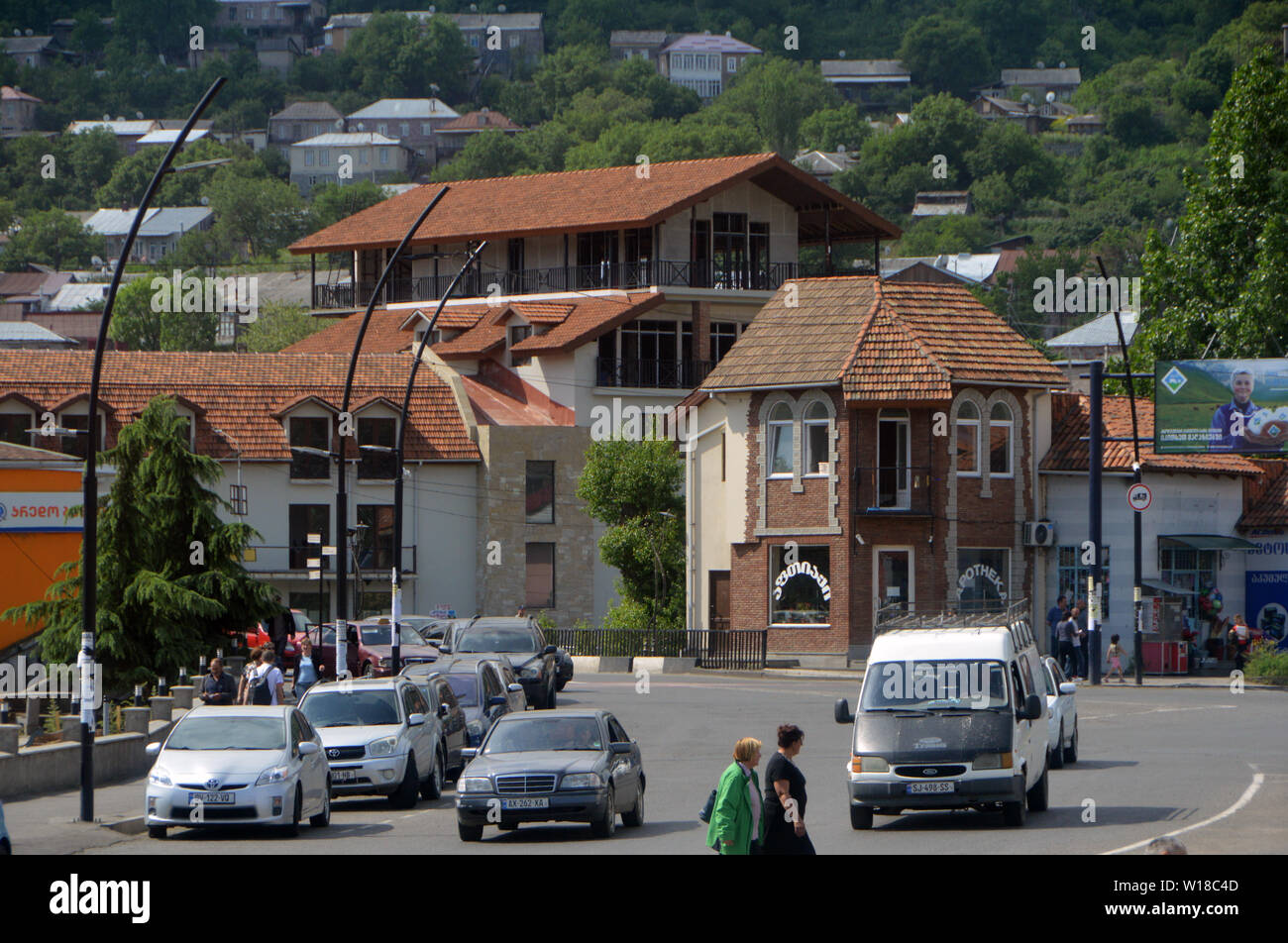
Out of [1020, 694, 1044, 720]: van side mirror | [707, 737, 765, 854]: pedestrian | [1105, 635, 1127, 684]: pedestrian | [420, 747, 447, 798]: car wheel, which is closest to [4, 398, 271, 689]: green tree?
[420, 747, 447, 798]: car wheel

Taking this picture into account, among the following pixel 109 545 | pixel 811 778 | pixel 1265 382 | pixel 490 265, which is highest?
pixel 490 265

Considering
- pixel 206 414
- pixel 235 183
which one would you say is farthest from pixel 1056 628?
pixel 235 183

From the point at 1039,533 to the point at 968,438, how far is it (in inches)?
117

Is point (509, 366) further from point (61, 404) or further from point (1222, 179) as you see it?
point (1222, 179)

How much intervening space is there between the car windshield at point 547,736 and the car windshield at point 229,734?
7.47ft

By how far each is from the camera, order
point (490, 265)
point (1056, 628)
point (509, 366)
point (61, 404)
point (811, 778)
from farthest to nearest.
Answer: point (490, 265) → point (509, 366) → point (61, 404) → point (1056, 628) → point (811, 778)

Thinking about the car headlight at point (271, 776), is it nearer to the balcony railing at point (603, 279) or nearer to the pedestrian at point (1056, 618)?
the pedestrian at point (1056, 618)

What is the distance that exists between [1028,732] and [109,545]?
20003 millimetres

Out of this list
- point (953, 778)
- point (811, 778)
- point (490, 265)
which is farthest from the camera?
point (490, 265)

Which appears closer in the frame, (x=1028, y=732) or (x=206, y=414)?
(x=1028, y=732)

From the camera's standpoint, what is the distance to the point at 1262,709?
37.1 metres

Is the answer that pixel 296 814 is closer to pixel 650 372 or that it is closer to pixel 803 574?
pixel 803 574

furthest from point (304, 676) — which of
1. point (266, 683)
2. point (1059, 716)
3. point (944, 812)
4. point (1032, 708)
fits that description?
point (1032, 708)

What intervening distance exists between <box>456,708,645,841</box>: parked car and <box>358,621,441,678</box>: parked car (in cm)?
1647
